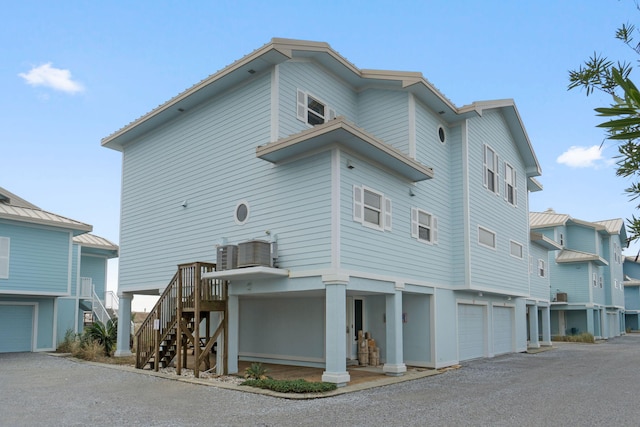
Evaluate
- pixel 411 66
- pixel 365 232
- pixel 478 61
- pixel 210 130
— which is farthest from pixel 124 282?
pixel 478 61

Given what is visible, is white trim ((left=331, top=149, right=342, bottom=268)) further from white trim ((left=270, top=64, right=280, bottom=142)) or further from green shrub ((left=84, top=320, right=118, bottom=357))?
green shrub ((left=84, top=320, right=118, bottom=357))

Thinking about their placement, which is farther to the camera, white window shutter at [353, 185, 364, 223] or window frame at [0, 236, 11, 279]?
window frame at [0, 236, 11, 279]

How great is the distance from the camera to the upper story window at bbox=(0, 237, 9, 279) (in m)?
19.6

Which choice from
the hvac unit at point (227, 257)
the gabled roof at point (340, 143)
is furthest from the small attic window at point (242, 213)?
the gabled roof at point (340, 143)

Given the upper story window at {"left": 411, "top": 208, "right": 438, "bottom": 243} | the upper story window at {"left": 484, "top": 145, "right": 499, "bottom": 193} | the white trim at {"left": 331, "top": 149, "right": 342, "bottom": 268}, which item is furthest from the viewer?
the upper story window at {"left": 484, "top": 145, "right": 499, "bottom": 193}

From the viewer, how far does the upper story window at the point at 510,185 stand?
2014 cm

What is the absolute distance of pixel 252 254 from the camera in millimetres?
12156

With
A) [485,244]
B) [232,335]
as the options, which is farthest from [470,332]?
[232,335]

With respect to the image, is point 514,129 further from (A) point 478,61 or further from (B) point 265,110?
(A) point 478,61

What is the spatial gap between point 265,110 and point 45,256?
12703mm

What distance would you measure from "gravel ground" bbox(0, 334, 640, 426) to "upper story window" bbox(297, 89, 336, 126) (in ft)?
23.1

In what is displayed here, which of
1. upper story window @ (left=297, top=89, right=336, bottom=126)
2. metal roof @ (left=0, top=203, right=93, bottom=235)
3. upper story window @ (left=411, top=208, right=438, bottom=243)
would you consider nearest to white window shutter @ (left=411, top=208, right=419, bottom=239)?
upper story window @ (left=411, top=208, right=438, bottom=243)

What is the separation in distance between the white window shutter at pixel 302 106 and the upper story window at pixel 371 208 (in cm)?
275

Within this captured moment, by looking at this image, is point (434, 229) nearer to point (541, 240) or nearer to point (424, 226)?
point (424, 226)
